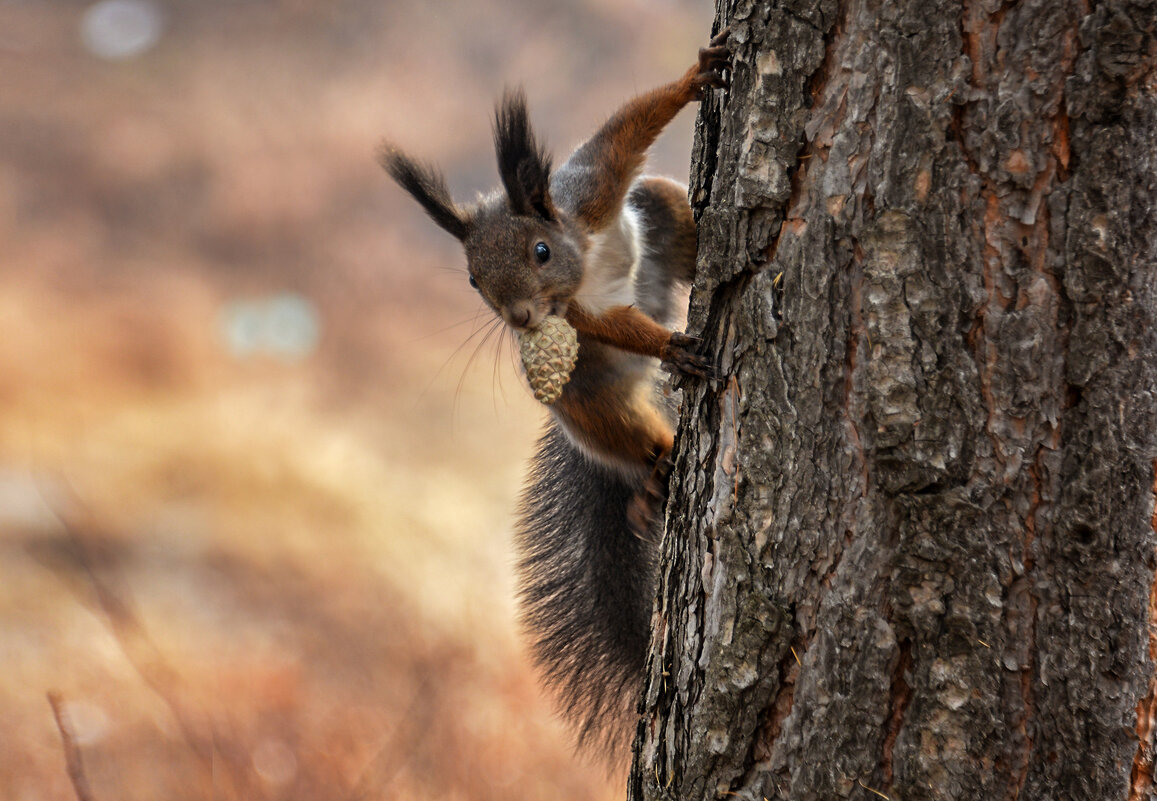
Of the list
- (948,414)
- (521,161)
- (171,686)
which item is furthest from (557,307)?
(171,686)

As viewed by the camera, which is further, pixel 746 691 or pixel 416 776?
pixel 416 776

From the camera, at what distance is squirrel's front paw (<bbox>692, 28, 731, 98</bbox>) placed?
1.02m

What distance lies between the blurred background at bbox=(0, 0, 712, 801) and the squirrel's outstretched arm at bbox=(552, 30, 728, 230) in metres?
0.72

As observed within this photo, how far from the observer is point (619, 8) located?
4430 millimetres

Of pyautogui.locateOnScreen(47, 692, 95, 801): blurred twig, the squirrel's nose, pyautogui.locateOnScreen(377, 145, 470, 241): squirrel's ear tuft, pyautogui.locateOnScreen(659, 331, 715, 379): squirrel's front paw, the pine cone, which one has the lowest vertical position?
pyautogui.locateOnScreen(47, 692, 95, 801): blurred twig

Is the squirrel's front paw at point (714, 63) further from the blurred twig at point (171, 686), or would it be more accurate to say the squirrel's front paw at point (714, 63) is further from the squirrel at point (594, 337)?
the blurred twig at point (171, 686)

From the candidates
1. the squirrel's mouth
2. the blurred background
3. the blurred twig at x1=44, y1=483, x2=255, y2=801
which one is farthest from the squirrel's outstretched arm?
the blurred twig at x1=44, y1=483, x2=255, y2=801

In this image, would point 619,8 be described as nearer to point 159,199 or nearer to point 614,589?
point 159,199

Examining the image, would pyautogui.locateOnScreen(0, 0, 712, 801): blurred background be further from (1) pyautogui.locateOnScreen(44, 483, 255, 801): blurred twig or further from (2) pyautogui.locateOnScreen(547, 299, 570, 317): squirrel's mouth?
(2) pyautogui.locateOnScreen(547, 299, 570, 317): squirrel's mouth

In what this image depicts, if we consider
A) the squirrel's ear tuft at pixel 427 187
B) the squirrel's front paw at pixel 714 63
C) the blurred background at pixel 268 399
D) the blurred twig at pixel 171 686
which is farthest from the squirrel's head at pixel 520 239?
the blurred twig at pixel 171 686

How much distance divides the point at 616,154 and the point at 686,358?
511 mm

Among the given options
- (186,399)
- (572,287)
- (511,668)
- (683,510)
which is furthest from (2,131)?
(683,510)

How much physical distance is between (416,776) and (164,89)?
135 inches

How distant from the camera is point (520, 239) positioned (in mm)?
1389
